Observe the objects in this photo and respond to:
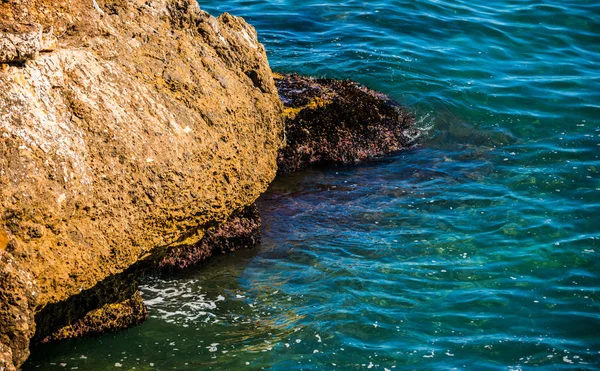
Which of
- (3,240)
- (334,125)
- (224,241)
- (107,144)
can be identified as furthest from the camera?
(334,125)

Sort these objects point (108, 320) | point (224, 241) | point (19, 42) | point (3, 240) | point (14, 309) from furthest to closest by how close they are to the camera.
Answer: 1. point (224, 241)
2. point (108, 320)
3. point (19, 42)
4. point (3, 240)
5. point (14, 309)

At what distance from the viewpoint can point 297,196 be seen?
1054 cm

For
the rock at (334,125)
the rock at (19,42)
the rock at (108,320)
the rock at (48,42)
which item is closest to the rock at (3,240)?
the rock at (19,42)

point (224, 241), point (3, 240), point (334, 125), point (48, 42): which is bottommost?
point (224, 241)

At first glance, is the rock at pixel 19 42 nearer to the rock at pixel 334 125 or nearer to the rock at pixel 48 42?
the rock at pixel 48 42

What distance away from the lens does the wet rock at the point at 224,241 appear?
339 inches

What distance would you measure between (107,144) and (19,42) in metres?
1.12

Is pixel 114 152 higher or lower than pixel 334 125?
higher

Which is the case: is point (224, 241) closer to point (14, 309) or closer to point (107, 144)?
point (107, 144)

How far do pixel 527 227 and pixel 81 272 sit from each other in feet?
20.2

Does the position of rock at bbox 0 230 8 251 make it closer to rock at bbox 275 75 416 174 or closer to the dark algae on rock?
the dark algae on rock

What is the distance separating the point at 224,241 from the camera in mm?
8992

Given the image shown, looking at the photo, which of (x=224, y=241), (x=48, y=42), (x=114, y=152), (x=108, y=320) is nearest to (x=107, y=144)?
(x=114, y=152)

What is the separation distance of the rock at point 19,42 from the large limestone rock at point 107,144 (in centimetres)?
2
